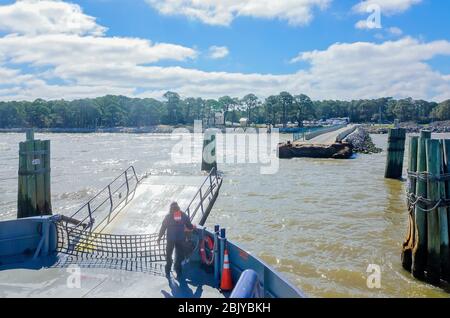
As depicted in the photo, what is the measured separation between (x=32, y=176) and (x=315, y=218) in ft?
35.6

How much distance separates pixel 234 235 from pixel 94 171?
74.0 ft

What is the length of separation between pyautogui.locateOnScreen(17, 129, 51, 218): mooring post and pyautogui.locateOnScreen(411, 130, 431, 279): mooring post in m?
10.8

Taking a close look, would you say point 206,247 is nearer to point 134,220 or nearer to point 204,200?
point 134,220

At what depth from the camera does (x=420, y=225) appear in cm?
1004

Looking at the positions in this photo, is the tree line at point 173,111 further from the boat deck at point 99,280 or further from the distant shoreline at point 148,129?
the boat deck at point 99,280

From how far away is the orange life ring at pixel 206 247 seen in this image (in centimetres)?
801

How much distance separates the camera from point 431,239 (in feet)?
32.3

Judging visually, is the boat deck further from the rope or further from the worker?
the rope

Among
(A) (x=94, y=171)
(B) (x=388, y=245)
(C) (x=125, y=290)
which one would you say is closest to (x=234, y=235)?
(B) (x=388, y=245)

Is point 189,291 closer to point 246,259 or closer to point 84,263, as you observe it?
point 246,259

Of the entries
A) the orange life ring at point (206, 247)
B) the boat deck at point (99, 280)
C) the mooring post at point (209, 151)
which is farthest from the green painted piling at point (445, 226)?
the mooring post at point (209, 151)

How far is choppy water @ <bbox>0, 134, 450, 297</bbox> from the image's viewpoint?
1091 centimetres

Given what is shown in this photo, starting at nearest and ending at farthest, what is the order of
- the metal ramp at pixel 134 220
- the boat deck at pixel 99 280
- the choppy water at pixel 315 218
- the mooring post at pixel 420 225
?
the boat deck at pixel 99 280, the metal ramp at pixel 134 220, the mooring post at pixel 420 225, the choppy water at pixel 315 218

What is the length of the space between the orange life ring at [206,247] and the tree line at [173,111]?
13489 centimetres
